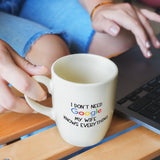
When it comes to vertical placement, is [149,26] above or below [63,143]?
above

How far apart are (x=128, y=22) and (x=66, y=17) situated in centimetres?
30

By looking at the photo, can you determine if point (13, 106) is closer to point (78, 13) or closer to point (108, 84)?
point (108, 84)

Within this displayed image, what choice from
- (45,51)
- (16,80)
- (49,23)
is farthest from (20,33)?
(16,80)

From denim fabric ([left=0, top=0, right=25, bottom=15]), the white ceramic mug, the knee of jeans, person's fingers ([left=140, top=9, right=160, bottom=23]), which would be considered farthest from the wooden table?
denim fabric ([left=0, top=0, right=25, bottom=15])

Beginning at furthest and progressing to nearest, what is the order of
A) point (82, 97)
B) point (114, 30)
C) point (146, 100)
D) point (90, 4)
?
point (90, 4) < point (114, 30) < point (146, 100) < point (82, 97)

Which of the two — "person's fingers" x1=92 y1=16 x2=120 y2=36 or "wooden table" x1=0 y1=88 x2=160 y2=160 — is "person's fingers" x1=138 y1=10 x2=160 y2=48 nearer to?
"person's fingers" x1=92 y1=16 x2=120 y2=36

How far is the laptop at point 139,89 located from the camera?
0.44 meters

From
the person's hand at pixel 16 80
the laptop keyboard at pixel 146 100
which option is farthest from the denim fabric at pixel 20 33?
the laptop keyboard at pixel 146 100

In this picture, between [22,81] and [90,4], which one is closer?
[22,81]

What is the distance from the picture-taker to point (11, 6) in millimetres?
926

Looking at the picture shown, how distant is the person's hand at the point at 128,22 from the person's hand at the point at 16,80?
0.99ft

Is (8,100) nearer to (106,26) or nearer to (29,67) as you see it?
(29,67)

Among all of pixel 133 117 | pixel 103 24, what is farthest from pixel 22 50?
Result: pixel 133 117

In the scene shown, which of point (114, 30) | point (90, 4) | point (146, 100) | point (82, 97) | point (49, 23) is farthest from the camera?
point (49, 23)
